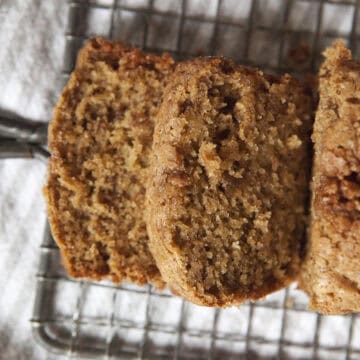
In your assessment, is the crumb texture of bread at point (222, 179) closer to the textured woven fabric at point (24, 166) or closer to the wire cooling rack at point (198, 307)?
the wire cooling rack at point (198, 307)

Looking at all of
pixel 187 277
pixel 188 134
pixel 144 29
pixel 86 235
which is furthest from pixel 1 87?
pixel 187 277

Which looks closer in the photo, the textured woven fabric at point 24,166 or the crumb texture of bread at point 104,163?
the crumb texture of bread at point 104,163

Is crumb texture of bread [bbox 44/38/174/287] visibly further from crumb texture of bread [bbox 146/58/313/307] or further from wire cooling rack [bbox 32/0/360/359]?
wire cooling rack [bbox 32/0/360/359]

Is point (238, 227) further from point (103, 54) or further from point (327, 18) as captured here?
point (327, 18)

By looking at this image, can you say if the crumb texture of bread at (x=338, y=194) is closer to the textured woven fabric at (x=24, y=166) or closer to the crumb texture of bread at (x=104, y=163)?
the crumb texture of bread at (x=104, y=163)

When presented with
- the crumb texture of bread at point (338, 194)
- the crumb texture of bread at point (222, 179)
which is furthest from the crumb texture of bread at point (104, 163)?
the crumb texture of bread at point (338, 194)

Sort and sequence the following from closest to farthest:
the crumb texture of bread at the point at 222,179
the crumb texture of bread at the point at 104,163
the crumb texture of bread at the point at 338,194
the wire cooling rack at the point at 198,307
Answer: the crumb texture of bread at the point at 338,194
the crumb texture of bread at the point at 222,179
the crumb texture of bread at the point at 104,163
the wire cooling rack at the point at 198,307

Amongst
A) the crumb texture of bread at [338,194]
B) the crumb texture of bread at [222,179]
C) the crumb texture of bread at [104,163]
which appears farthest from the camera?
the crumb texture of bread at [104,163]

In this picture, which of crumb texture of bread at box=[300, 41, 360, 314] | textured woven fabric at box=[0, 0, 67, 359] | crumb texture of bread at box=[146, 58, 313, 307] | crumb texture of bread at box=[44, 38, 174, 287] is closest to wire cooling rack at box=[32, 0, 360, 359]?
textured woven fabric at box=[0, 0, 67, 359]
